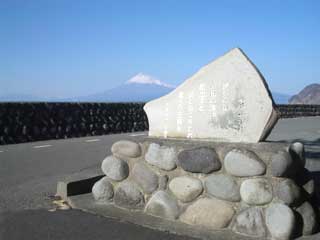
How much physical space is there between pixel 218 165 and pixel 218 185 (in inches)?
7.6

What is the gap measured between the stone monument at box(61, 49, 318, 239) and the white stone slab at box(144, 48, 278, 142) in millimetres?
10

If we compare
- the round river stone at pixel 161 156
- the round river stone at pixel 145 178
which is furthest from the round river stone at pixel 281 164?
the round river stone at pixel 145 178

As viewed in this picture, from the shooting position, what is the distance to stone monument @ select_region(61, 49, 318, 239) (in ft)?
12.6

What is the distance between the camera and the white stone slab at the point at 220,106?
4211mm

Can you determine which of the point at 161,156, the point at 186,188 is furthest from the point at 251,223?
the point at 161,156

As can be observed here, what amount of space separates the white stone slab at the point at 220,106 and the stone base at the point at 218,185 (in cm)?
22

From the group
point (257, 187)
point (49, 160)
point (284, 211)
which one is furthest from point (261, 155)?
point (49, 160)

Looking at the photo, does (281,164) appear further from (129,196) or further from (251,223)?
(129,196)

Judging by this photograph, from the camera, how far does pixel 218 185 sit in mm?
4102

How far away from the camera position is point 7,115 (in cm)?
1320

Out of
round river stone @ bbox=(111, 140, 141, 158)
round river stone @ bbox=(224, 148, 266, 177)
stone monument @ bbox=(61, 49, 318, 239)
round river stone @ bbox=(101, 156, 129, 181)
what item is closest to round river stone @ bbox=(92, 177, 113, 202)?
stone monument @ bbox=(61, 49, 318, 239)

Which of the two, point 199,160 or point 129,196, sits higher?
point 199,160

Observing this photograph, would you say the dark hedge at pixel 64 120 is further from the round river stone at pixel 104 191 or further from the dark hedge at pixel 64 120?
the round river stone at pixel 104 191

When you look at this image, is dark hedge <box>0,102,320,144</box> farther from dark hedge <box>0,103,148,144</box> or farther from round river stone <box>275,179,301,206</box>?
round river stone <box>275,179,301,206</box>
